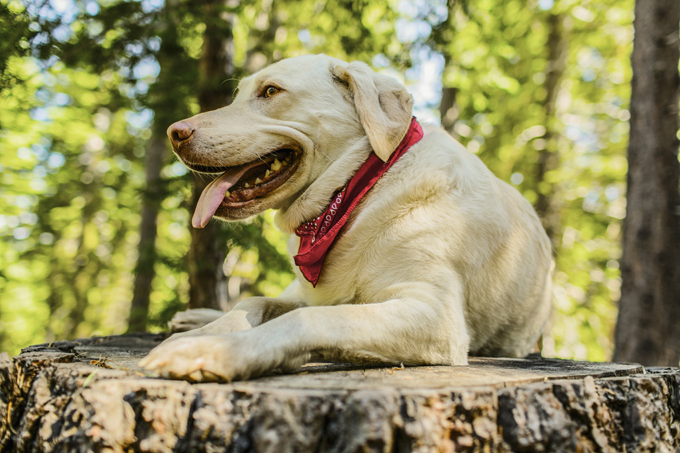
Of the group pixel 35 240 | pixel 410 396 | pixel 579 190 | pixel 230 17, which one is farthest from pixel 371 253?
pixel 35 240

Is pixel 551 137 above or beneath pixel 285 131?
above

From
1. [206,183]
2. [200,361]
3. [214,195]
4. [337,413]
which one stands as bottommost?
[337,413]

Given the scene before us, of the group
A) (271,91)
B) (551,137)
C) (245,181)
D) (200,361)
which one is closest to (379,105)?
(271,91)

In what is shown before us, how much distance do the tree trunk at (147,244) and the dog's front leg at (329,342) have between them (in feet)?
14.6

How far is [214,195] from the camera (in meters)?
2.55

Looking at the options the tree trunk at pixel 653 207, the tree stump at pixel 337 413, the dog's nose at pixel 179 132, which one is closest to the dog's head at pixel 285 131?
the dog's nose at pixel 179 132

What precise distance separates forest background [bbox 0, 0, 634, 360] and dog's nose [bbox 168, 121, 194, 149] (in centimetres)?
A: 187

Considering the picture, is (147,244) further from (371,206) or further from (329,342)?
(329,342)

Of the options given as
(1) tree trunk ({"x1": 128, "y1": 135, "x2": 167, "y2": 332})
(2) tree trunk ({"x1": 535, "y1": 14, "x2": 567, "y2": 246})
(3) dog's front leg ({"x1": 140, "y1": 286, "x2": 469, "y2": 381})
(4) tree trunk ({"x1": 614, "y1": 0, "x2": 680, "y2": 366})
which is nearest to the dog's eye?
(3) dog's front leg ({"x1": 140, "y1": 286, "x2": 469, "y2": 381})

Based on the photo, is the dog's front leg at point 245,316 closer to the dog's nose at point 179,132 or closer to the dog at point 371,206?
the dog at point 371,206

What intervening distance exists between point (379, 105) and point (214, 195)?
1.11 metres

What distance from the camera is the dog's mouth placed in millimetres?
2533

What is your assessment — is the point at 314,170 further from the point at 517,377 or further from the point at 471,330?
the point at 517,377

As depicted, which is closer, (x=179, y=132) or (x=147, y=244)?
(x=179, y=132)
